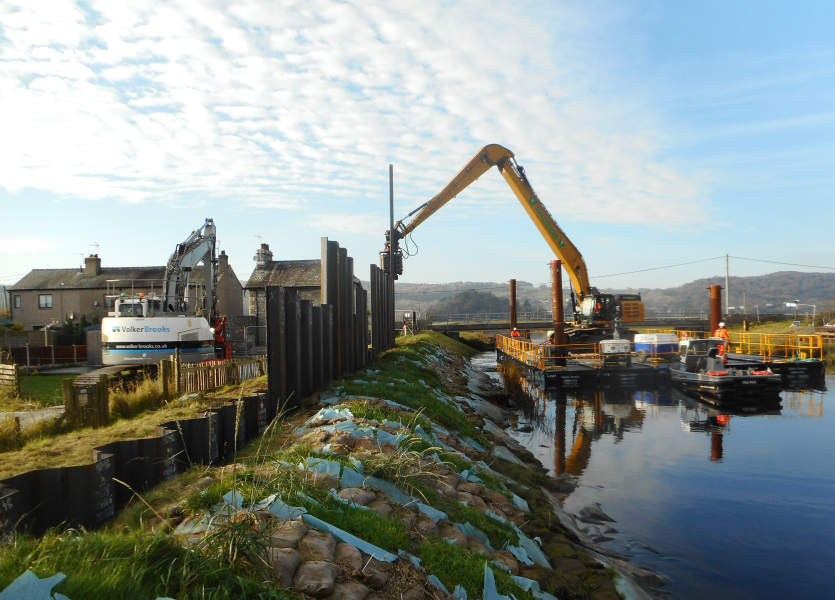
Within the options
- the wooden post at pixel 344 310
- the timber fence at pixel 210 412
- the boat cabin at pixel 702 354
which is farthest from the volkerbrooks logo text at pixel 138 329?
the boat cabin at pixel 702 354

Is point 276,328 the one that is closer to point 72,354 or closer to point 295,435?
point 295,435

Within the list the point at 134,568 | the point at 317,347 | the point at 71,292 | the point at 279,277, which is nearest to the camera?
the point at 134,568

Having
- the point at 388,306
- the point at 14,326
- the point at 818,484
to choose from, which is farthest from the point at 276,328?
the point at 14,326

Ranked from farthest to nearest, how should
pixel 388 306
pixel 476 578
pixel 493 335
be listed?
pixel 493 335 < pixel 388 306 < pixel 476 578

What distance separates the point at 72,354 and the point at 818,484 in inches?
1129

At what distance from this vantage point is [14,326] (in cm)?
3791

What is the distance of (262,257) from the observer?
149ft

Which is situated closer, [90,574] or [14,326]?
[90,574]

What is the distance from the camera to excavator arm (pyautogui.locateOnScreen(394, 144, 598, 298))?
2734cm

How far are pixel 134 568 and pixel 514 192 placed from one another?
26578mm

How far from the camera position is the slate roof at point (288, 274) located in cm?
4319

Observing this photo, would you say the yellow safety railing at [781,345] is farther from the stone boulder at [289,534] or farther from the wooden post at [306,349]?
the stone boulder at [289,534]

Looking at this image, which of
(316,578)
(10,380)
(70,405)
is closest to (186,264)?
(10,380)

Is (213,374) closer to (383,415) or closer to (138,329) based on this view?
(138,329)
